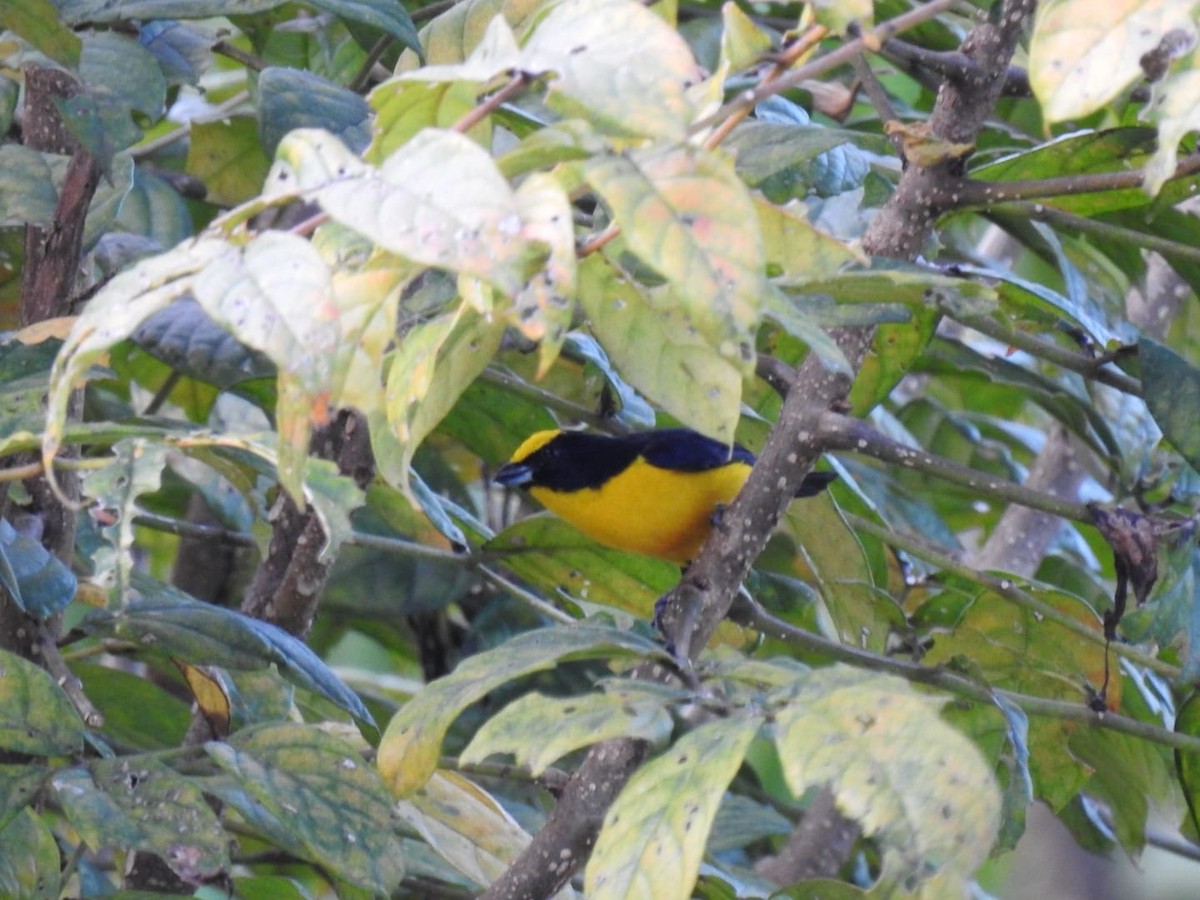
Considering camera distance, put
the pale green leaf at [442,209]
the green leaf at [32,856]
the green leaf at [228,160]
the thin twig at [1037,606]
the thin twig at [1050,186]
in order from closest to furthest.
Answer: the pale green leaf at [442,209], the thin twig at [1050,186], the green leaf at [32,856], the thin twig at [1037,606], the green leaf at [228,160]

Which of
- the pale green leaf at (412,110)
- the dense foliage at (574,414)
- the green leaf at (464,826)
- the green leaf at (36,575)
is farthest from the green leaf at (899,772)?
the green leaf at (36,575)

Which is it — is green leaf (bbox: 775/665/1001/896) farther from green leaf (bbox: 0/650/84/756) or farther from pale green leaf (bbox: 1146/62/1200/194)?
green leaf (bbox: 0/650/84/756)

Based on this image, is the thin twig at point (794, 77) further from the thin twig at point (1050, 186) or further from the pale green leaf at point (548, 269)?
the thin twig at point (1050, 186)

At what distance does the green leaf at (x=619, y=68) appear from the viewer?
61 cm

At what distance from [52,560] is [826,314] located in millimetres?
700

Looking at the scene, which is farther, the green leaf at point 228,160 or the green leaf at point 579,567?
the green leaf at point 228,160

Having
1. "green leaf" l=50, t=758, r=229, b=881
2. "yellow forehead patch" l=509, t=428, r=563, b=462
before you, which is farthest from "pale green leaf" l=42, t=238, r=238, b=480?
"yellow forehead patch" l=509, t=428, r=563, b=462

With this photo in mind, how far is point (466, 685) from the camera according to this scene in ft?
3.13

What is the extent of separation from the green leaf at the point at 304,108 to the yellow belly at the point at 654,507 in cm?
100

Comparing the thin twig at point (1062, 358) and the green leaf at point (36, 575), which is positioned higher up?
the thin twig at point (1062, 358)

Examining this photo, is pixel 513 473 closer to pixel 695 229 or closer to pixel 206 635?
pixel 206 635

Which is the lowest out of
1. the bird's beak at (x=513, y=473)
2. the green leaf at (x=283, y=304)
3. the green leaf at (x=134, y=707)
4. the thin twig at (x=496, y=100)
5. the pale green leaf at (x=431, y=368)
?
the green leaf at (x=134, y=707)

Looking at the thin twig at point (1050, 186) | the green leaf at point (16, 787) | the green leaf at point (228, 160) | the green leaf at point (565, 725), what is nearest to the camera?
the green leaf at point (565, 725)

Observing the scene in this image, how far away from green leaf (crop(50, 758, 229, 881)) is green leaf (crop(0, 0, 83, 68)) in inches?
23.8
